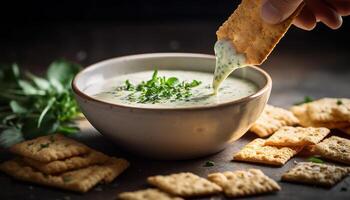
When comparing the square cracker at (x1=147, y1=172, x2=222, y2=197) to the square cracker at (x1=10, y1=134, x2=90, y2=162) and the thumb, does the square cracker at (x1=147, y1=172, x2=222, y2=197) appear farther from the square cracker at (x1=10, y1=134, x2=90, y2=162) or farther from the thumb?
the thumb

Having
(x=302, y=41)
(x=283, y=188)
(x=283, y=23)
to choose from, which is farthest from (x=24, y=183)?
(x=302, y=41)

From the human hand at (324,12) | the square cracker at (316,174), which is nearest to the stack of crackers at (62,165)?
the square cracker at (316,174)

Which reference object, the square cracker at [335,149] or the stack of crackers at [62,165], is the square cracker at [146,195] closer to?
the stack of crackers at [62,165]

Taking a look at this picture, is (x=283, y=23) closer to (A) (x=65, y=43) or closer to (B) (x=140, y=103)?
(B) (x=140, y=103)

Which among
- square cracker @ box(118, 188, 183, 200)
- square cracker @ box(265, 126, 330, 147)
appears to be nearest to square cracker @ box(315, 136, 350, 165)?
square cracker @ box(265, 126, 330, 147)

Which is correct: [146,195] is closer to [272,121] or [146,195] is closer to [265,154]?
[265,154]

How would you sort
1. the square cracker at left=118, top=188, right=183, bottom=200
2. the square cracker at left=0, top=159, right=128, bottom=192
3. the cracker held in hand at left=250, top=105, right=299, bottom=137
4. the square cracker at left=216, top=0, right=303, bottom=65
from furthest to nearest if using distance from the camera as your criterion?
the cracker held in hand at left=250, top=105, right=299, bottom=137 < the square cracker at left=216, top=0, right=303, bottom=65 < the square cracker at left=0, top=159, right=128, bottom=192 < the square cracker at left=118, top=188, right=183, bottom=200

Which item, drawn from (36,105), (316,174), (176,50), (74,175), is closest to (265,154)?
(316,174)
